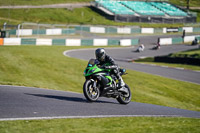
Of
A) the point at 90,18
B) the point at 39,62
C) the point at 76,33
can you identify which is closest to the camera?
the point at 39,62

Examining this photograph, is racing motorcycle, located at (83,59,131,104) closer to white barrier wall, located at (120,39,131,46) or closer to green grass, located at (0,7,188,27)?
white barrier wall, located at (120,39,131,46)

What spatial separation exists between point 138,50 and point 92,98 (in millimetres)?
33967

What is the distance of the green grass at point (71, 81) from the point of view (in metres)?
16.9

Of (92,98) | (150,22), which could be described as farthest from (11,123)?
(150,22)

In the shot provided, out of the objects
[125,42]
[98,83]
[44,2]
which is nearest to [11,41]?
[125,42]

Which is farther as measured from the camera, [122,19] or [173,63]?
[122,19]

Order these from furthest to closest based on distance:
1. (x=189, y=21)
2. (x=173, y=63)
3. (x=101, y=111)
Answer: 1. (x=189, y=21)
2. (x=173, y=63)
3. (x=101, y=111)

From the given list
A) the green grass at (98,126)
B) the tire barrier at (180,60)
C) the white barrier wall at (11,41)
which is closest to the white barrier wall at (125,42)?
the tire barrier at (180,60)

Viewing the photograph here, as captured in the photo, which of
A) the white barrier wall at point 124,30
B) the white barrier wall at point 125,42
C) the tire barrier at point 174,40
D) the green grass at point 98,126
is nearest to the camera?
the green grass at point 98,126

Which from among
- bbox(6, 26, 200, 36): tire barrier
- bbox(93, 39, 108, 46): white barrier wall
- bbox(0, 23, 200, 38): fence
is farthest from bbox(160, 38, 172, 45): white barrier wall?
bbox(93, 39, 108, 46): white barrier wall

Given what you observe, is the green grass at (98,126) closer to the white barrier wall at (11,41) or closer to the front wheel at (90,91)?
the front wheel at (90,91)

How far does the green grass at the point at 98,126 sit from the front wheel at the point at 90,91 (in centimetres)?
228

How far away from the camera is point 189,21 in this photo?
77.2m

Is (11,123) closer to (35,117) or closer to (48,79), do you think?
(35,117)
